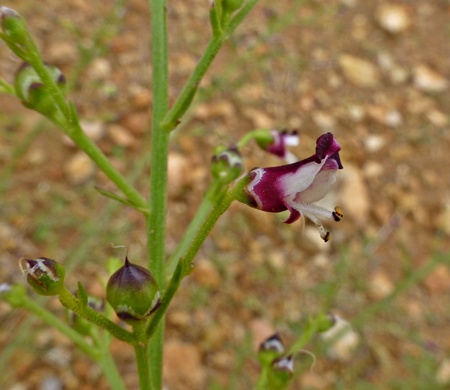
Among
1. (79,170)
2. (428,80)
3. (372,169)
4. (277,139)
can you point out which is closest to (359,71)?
(428,80)

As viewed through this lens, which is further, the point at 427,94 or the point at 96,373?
the point at 427,94

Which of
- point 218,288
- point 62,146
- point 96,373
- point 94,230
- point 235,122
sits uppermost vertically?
point 235,122

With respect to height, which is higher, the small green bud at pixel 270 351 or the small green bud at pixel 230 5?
the small green bud at pixel 230 5

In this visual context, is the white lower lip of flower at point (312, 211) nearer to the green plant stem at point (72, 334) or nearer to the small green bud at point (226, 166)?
the small green bud at point (226, 166)

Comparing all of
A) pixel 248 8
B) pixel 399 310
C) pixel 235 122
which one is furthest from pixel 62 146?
Result: pixel 248 8

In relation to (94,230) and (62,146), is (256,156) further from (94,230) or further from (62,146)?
(94,230)

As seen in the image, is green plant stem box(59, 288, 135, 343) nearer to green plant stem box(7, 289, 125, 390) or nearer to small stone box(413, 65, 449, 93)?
green plant stem box(7, 289, 125, 390)

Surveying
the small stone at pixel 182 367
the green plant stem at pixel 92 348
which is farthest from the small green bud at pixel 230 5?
the small stone at pixel 182 367
